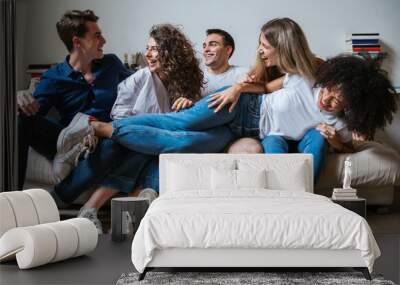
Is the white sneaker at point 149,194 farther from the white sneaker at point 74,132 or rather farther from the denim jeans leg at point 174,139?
the white sneaker at point 74,132

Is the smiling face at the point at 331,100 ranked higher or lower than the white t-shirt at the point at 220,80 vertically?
lower

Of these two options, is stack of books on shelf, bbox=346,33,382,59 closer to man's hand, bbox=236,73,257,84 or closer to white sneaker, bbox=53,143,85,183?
man's hand, bbox=236,73,257,84

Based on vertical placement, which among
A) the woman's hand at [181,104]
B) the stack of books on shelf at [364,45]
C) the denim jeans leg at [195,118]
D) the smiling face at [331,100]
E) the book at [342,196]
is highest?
the stack of books on shelf at [364,45]

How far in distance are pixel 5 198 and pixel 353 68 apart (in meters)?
3.65

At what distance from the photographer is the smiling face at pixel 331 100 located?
23.0ft

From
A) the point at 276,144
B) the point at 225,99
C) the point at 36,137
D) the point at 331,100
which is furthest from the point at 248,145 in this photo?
the point at 36,137

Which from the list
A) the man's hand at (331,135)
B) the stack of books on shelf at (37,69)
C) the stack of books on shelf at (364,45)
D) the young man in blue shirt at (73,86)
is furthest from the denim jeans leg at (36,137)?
the stack of books on shelf at (364,45)

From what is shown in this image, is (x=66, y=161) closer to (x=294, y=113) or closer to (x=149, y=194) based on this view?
(x=149, y=194)

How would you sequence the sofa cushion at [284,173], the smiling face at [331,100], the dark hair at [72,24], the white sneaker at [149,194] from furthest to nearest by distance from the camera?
the dark hair at [72,24] → the white sneaker at [149,194] → the smiling face at [331,100] → the sofa cushion at [284,173]

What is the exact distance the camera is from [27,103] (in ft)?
24.3

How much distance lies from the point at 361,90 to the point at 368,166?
0.79 meters

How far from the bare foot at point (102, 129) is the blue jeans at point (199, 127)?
0.29 meters

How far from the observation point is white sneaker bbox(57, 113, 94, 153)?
732 centimetres

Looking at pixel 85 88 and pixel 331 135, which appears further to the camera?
pixel 85 88
